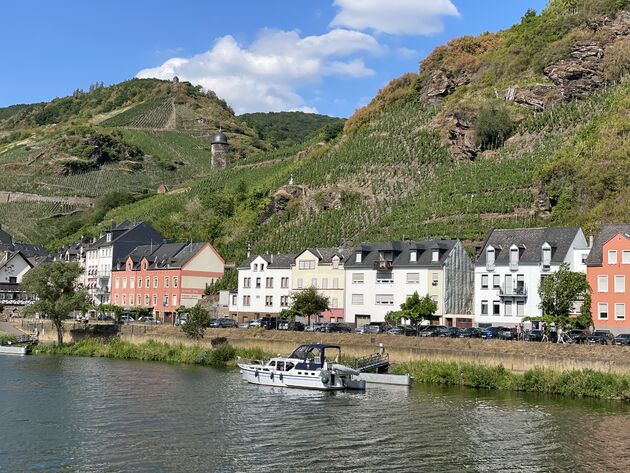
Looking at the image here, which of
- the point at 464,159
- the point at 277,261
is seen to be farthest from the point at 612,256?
the point at 464,159

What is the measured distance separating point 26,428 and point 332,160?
98.5 metres

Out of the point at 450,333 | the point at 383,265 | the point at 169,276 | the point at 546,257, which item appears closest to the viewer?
the point at 450,333

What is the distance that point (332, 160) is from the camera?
13175 centimetres

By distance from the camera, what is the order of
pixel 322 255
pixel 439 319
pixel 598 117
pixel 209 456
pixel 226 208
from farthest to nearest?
pixel 226 208
pixel 598 117
pixel 322 255
pixel 439 319
pixel 209 456

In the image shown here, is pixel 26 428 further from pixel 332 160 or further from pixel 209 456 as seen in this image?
pixel 332 160

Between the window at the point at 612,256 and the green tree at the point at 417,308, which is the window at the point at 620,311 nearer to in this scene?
the window at the point at 612,256

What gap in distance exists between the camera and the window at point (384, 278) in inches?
2982

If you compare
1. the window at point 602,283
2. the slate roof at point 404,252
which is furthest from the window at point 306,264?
the window at point 602,283

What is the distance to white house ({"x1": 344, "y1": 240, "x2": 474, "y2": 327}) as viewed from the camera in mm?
73125

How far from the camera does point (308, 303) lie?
73250 millimetres

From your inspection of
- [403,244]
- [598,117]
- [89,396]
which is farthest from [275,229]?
[89,396]

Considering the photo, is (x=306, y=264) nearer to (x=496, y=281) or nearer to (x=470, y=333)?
(x=496, y=281)

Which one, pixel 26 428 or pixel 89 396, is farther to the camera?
pixel 89 396

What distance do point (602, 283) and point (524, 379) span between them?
49.4 ft
